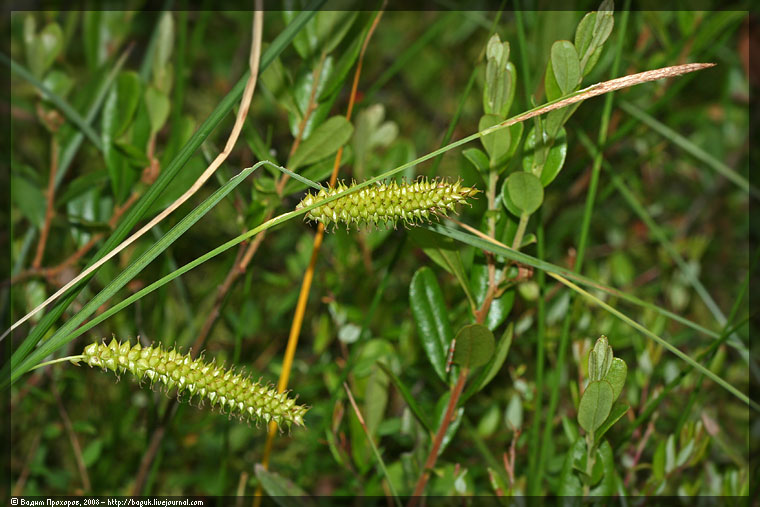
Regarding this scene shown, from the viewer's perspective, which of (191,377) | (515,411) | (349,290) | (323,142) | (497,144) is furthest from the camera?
(349,290)

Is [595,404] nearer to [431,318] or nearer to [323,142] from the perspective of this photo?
[431,318]

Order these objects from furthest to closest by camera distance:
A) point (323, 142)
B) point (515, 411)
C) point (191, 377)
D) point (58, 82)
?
point (58, 82)
point (515, 411)
point (323, 142)
point (191, 377)

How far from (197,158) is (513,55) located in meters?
0.60

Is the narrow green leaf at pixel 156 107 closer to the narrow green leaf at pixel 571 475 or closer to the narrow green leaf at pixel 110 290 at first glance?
the narrow green leaf at pixel 110 290

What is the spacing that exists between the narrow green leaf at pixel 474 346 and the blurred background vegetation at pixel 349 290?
0.30 feet

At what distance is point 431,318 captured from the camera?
806 mm

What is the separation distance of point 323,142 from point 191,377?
373 millimetres

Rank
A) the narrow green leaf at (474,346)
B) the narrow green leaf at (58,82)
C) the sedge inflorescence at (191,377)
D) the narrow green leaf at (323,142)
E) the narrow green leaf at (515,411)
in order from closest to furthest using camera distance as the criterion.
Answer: the sedge inflorescence at (191,377)
the narrow green leaf at (474,346)
the narrow green leaf at (323,142)
the narrow green leaf at (515,411)
the narrow green leaf at (58,82)

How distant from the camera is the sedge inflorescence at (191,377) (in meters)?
0.61

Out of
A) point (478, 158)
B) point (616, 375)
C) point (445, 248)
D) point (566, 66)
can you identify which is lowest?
point (616, 375)

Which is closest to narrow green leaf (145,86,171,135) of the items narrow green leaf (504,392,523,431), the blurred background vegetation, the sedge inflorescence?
the blurred background vegetation

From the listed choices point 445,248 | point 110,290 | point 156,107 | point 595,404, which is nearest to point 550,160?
point 445,248

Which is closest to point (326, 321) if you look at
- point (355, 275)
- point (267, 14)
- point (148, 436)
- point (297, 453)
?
point (355, 275)

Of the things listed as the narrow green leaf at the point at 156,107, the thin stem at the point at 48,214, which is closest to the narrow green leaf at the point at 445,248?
the narrow green leaf at the point at 156,107
